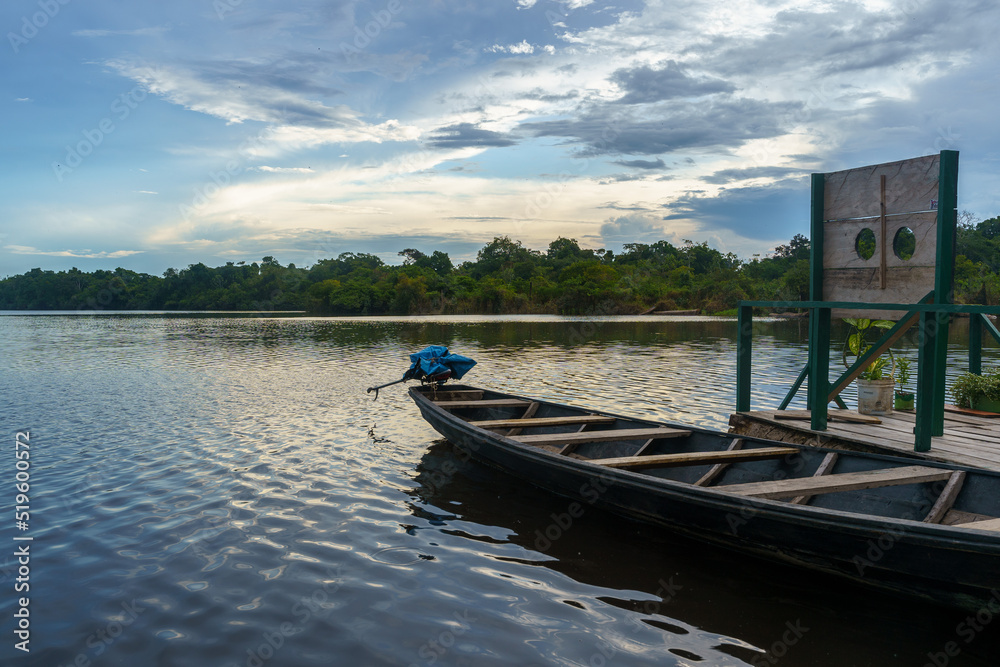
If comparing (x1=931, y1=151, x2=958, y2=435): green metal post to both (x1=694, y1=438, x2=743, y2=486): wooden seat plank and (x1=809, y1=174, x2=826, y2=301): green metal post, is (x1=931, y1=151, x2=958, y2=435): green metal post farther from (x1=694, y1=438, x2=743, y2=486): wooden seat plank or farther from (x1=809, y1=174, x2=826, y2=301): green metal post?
(x1=694, y1=438, x2=743, y2=486): wooden seat plank

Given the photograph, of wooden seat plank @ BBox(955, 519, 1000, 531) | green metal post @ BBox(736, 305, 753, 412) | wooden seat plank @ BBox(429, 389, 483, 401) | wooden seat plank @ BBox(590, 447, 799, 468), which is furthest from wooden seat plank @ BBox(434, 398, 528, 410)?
wooden seat plank @ BBox(955, 519, 1000, 531)

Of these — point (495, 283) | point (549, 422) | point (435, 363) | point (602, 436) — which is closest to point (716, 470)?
point (602, 436)

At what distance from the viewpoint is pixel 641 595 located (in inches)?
190

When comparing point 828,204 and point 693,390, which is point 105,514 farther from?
point 693,390

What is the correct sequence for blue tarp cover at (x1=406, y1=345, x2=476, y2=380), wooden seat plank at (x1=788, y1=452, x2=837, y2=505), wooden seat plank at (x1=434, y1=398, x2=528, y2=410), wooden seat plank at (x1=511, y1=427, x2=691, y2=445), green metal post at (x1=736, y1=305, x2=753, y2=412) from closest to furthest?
wooden seat plank at (x1=788, y1=452, x2=837, y2=505) < wooden seat plank at (x1=511, y1=427, x2=691, y2=445) < green metal post at (x1=736, y1=305, x2=753, y2=412) < wooden seat plank at (x1=434, y1=398, x2=528, y2=410) < blue tarp cover at (x1=406, y1=345, x2=476, y2=380)

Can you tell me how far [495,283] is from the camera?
3280 inches

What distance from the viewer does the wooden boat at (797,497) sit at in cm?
394

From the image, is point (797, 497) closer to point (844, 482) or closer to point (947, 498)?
→ point (844, 482)

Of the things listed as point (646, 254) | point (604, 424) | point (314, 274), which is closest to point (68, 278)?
point (314, 274)

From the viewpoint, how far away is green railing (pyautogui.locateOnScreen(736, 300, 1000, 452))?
5.89m

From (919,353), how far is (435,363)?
7.14 metres

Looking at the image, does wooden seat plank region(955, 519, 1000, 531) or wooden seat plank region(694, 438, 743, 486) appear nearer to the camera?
wooden seat plank region(955, 519, 1000, 531)

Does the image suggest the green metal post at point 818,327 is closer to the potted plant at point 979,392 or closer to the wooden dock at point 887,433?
the wooden dock at point 887,433

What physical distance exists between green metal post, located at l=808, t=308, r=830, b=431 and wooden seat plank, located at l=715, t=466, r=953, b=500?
191 centimetres
